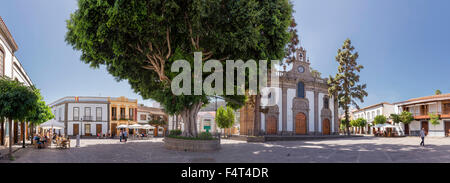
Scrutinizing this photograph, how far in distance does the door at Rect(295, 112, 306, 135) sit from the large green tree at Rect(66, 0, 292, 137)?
2131cm

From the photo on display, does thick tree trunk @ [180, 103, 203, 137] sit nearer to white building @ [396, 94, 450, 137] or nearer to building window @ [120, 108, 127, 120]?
building window @ [120, 108, 127, 120]

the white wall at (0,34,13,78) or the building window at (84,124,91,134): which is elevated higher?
the white wall at (0,34,13,78)

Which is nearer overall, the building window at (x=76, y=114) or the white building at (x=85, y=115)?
the white building at (x=85, y=115)

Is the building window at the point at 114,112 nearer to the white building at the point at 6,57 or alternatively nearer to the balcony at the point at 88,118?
the balcony at the point at 88,118

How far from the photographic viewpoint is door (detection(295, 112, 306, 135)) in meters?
35.9

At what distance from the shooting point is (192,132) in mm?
18047

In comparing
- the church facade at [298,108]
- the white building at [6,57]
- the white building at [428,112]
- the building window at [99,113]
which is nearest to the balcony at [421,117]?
the white building at [428,112]

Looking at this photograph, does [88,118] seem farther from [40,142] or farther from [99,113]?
[40,142]

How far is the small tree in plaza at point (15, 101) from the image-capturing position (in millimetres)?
11287

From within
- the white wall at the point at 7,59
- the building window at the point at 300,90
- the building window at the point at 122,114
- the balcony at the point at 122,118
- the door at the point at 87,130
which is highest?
the white wall at the point at 7,59

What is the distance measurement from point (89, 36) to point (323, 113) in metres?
32.2

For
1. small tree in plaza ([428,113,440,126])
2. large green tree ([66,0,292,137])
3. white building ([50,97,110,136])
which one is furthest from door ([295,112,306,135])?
white building ([50,97,110,136])

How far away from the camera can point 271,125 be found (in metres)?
33.8
